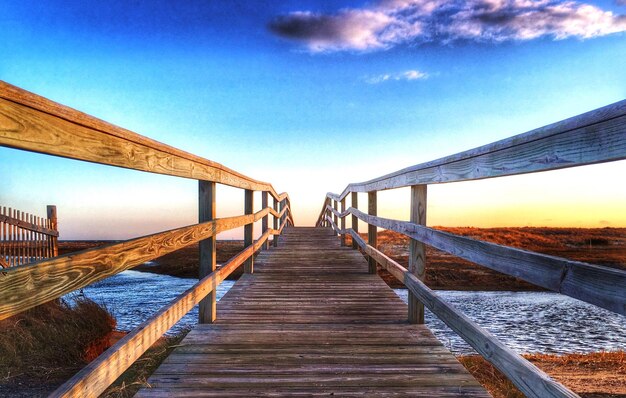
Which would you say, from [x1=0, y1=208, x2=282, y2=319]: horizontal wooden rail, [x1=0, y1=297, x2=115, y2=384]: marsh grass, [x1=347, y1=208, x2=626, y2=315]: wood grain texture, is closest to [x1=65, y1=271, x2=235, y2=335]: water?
[x1=0, y1=297, x2=115, y2=384]: marsh grass

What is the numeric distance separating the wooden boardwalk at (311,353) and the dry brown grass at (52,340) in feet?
13.3

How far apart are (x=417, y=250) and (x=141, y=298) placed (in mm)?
15074

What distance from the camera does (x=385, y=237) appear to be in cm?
3409

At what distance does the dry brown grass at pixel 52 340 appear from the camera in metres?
6.48

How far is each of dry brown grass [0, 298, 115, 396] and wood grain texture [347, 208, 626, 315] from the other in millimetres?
6742

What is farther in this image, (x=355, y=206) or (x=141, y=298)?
(x=141, y=298)

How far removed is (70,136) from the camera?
1.53 m

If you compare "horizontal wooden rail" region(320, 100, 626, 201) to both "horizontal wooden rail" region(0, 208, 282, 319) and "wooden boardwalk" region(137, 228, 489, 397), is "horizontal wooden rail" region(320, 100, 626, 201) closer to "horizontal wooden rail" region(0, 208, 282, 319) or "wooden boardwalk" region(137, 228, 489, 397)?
"wooden boardwalk" region(137, 228, 489, 397)

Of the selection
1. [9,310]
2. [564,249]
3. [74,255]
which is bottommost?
[564,249]

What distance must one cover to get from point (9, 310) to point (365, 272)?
5627 millimetres

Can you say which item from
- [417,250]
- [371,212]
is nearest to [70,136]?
[417,250]

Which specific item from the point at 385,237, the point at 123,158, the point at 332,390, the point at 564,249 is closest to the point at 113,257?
the point at 123,158

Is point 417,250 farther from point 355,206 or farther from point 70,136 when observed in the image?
point 355,206

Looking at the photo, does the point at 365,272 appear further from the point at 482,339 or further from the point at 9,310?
the point at 9,310
